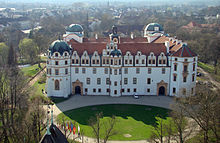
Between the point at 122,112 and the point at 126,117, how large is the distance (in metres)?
2.80

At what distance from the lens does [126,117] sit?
60375 mm

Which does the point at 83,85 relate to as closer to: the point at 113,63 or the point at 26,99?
the point at 113,63

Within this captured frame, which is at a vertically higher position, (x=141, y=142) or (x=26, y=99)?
(x=26, y=99)

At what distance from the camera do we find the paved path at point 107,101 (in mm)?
66875

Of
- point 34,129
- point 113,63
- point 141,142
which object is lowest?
point 141,142

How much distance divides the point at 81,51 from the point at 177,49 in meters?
23.8

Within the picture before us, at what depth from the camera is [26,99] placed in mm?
61250

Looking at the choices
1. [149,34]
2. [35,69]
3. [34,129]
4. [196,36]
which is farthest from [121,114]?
[196,36]

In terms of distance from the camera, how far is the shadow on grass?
5944 cm

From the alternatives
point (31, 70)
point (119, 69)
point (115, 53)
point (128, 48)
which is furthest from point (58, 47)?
point (31, 70)

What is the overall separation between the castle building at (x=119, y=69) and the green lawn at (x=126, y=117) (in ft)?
28.5

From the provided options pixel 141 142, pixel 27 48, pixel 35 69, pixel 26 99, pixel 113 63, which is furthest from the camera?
pixel 27 48

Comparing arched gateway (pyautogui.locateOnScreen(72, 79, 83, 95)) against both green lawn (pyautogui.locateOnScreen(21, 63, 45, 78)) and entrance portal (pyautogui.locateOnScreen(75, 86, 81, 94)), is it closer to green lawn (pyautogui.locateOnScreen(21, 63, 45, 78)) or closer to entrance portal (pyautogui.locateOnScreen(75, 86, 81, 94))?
entrance portal (pyautogui.locateOnScreen(75, 86, 81, 94))

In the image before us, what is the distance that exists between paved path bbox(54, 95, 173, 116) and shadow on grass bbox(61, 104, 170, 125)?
6.84ft
